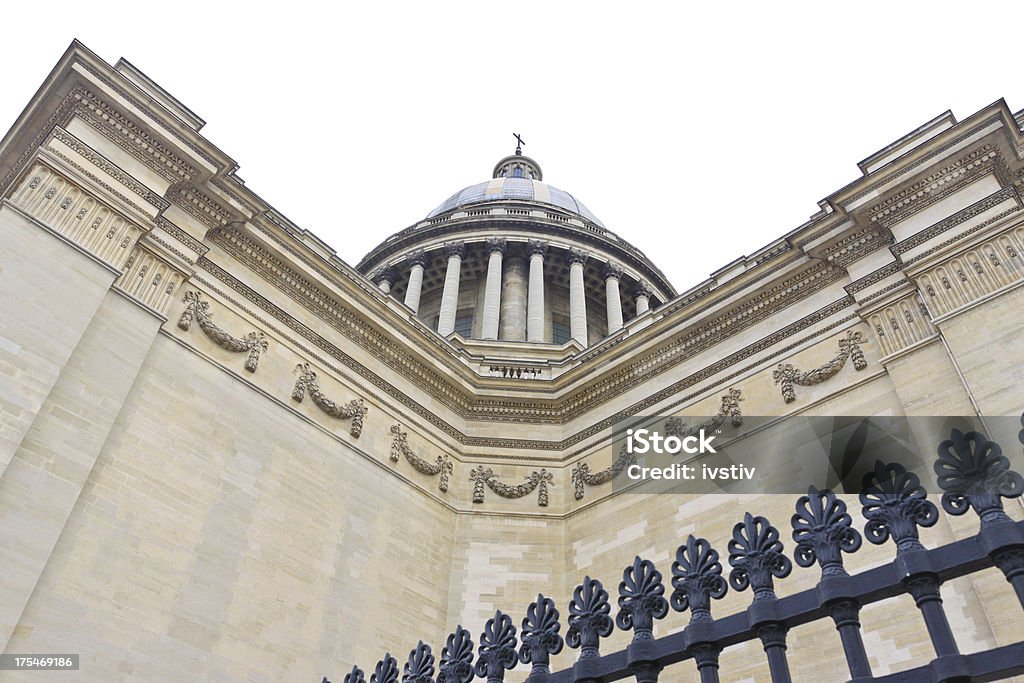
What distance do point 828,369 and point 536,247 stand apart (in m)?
Answer: 21.3

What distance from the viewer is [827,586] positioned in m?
3.55

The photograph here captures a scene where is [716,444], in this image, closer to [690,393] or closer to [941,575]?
[690,393]

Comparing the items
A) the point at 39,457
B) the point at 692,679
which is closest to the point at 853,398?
the point at 692,679

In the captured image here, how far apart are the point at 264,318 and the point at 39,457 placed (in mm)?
5047

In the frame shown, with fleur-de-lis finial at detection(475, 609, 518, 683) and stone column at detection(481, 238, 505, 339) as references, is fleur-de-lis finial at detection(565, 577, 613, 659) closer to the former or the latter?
fleur-de-lis finial at detection(475, 609, 518, 683)

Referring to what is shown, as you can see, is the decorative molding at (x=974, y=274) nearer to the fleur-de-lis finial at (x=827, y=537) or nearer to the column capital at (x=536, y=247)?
the fleur-de-lis finial at (x=827, y=537)

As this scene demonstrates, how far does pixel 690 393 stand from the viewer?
1562 cm

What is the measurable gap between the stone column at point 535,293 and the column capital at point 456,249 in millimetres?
2808

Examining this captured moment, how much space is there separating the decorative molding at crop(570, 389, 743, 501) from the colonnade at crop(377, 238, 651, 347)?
13737 millimetres

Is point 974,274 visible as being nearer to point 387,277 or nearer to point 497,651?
point 497,651

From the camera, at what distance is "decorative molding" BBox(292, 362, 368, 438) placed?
14.5 metres

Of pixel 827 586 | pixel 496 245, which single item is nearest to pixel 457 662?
pixel 827 586

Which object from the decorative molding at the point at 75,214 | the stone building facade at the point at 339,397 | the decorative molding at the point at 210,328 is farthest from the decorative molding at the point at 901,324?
the decorative molding at the point at 75,214

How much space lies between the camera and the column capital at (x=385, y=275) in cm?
3559
